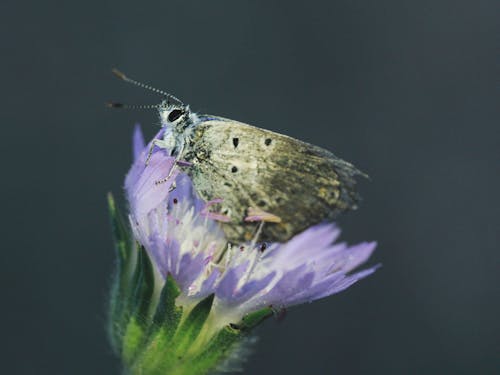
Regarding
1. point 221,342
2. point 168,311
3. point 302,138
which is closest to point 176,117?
point 168,311

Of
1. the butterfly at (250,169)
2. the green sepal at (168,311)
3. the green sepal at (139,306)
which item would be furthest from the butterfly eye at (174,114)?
the green sepal at (168,311)

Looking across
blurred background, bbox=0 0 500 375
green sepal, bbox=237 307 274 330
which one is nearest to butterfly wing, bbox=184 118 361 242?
green sepal, bbox=237 307 274 330

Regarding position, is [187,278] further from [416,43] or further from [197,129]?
[416,43]

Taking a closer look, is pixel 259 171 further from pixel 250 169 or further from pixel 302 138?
pixel 302 138

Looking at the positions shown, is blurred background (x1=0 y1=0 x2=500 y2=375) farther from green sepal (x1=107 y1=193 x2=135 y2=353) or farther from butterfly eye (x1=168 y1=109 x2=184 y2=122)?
butterfly eye (x1=168 y1=109 x2=184 y2=122)

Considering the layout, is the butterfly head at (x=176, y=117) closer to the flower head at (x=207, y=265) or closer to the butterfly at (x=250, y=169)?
the butterfly at (x=250, y=169)

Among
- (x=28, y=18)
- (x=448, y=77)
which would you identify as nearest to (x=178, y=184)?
(x=28, y=18)
